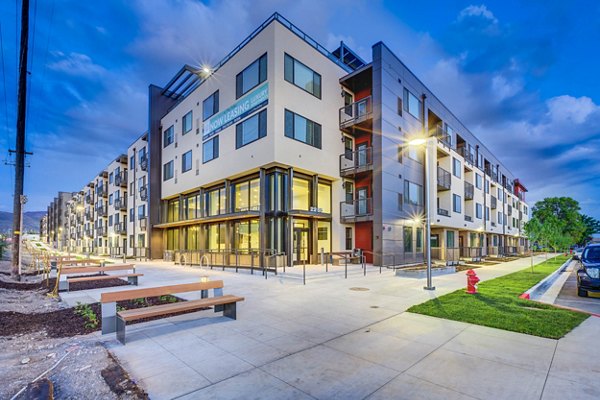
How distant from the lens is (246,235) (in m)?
21.8

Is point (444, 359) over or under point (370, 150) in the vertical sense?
under

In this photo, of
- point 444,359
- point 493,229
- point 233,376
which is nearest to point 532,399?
point 444,359

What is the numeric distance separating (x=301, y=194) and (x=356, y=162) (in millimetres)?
5093

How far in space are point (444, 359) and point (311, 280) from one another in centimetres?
899

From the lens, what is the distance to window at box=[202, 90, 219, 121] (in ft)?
79.8

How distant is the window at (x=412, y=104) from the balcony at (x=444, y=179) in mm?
5928

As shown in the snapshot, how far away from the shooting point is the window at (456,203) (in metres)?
29.3

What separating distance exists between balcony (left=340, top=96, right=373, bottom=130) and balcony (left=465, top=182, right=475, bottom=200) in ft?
58.1

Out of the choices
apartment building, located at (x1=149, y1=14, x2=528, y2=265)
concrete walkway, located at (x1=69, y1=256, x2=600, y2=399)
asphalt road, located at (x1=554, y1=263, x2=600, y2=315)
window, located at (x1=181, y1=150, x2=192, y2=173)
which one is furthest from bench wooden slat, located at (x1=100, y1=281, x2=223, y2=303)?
window, located at (x1=181, y1=150, x2=192, y2=173)

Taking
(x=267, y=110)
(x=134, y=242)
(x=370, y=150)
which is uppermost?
(x=267, y=110)

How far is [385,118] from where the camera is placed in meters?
21.4

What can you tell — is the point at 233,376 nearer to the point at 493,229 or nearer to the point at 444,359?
the point at 444,359

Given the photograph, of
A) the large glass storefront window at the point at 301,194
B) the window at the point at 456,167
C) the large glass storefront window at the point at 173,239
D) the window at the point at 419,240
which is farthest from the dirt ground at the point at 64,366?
the window at the point at 456,167

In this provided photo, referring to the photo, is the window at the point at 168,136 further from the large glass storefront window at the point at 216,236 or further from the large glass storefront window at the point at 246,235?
the large glass storefront window at the point at 246,235
